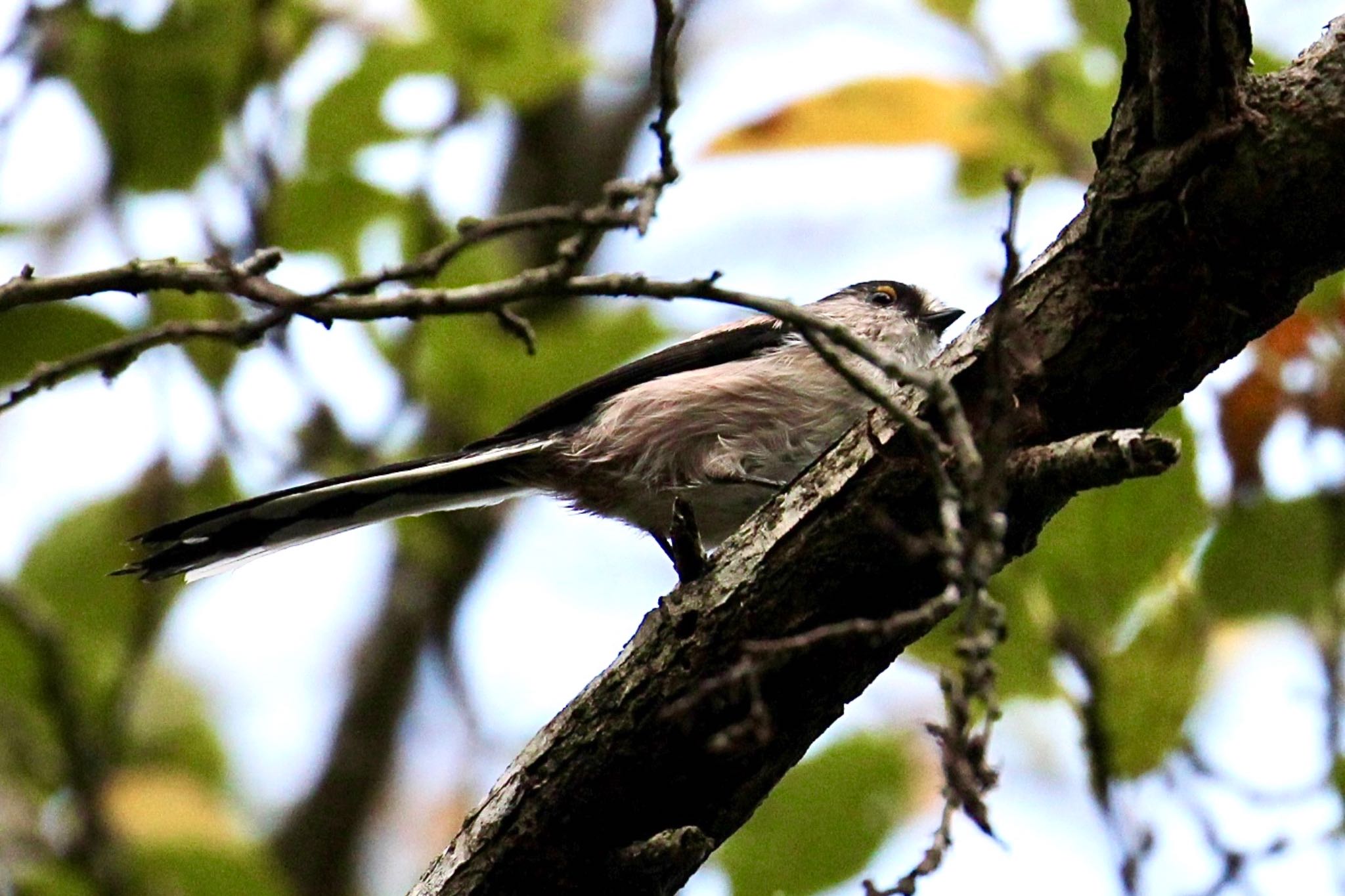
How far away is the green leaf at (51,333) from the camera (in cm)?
413

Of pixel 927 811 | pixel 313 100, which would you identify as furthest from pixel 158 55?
pixel 927 811

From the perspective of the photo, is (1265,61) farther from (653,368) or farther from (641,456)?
(653,368)

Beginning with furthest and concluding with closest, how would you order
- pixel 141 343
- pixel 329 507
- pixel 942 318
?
pixel 942 318
pixel 329 507
pixel 141 343

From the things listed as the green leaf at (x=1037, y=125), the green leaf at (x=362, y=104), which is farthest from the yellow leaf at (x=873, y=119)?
the green leaf at (x=362, y=104)

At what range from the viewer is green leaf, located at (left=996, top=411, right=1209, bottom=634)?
12.5 feet

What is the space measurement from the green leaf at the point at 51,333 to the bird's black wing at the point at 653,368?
1150 millimetres

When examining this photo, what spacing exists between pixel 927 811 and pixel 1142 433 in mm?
7727

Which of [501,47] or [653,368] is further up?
[501,47]

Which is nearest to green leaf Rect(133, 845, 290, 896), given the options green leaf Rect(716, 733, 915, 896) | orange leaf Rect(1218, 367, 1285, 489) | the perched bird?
the perched bird

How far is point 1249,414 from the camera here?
4.25 metres

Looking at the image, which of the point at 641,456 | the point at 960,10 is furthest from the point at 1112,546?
the point at 960,10

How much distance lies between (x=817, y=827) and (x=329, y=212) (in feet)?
8.42

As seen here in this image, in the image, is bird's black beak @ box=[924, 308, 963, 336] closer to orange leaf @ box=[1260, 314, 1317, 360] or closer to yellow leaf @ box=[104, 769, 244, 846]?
orange leaf @ box=[1260, 314, 1317, 360]

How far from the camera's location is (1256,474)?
13.5 feet
